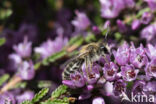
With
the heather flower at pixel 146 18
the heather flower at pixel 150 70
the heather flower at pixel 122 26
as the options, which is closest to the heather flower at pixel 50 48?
the heather flower at pixel 122 26

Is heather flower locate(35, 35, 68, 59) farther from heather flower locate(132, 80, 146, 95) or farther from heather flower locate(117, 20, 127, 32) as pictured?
heather flower locate(132, 80, 146, 95)

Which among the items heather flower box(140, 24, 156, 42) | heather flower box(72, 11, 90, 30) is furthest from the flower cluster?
heather flower box(72, 11, 90, 30)

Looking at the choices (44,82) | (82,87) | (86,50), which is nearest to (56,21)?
(44,82)

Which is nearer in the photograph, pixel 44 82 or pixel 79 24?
pixel 44 82

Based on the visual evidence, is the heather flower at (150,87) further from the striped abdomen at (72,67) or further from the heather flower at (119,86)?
the striped abdomen at (72,67)

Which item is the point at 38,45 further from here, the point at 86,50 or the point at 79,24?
the point at 86,50
